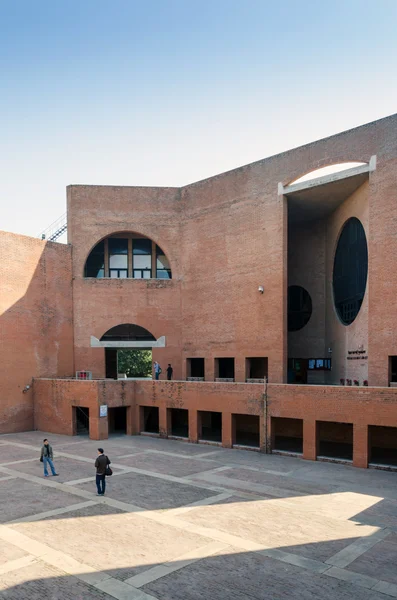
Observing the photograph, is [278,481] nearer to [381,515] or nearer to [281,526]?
[381,515]

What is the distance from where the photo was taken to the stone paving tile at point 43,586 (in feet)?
27.9

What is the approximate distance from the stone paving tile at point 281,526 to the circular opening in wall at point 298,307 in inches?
676

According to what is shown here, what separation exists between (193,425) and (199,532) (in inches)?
498

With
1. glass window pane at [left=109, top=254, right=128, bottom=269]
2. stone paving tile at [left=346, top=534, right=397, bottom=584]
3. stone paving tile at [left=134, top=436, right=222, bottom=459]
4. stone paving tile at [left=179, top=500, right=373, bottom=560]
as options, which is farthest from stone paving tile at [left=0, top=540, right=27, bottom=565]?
glass window pane at [left=109, top=254, right=128, bottom=269]

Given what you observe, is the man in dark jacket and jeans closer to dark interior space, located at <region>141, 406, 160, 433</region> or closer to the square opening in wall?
dark interior space, located at <region>141, 406, 160, 433</region>

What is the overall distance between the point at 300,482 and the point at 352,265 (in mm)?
12650

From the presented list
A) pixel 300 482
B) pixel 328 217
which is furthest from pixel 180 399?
pixel 328 217

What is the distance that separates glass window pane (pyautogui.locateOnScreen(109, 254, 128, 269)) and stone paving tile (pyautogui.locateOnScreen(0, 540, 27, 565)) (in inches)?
893

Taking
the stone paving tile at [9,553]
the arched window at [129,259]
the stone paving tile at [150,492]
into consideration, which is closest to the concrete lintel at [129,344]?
the arched window at [129,259]

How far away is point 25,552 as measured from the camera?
10.4m

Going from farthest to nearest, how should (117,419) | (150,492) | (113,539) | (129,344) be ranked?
(129,344) < (117,419) < (150,492) < (113,539)

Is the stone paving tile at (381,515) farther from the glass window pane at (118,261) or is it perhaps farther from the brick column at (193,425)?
the glass window pane at (118,261)

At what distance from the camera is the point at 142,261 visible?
3216cm

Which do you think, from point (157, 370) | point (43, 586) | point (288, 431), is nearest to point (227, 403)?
point (288, 431)
